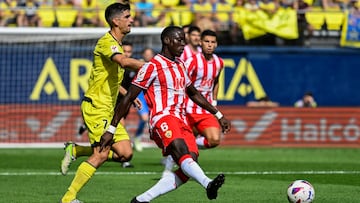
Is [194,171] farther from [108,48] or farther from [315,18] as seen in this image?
[315,18]

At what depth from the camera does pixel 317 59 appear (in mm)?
25500

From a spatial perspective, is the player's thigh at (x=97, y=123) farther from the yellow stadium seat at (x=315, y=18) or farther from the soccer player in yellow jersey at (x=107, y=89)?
the yellow stadium seat at (x=315, y=18)

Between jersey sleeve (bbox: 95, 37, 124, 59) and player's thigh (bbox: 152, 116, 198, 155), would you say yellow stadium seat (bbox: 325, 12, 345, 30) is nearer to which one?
jersey sleeve (bbox: 95, 37, 124, 59)

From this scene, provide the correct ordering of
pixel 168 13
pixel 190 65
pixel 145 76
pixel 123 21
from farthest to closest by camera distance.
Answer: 1. pixel 168 13
2. pixel 190 65
3. pixel 123 21
4. pixel 145 76

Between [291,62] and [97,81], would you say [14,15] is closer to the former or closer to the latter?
[291,62]

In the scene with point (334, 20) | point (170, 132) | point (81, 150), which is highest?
point (170, 132)

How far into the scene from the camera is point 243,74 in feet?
82.4

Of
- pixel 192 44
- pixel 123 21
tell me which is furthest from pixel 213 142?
pixel 123 21

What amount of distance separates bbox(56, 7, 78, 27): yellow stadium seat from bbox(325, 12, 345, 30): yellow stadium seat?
22.2 ft

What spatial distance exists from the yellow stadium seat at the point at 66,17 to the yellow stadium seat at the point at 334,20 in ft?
22.2

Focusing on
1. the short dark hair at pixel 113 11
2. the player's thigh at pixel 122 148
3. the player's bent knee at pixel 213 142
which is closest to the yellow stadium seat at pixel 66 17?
the player's bent knee at pixel 213 142

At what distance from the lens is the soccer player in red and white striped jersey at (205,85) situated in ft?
50.2

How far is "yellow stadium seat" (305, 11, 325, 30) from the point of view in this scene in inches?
1006

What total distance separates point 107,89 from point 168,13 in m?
13.7
